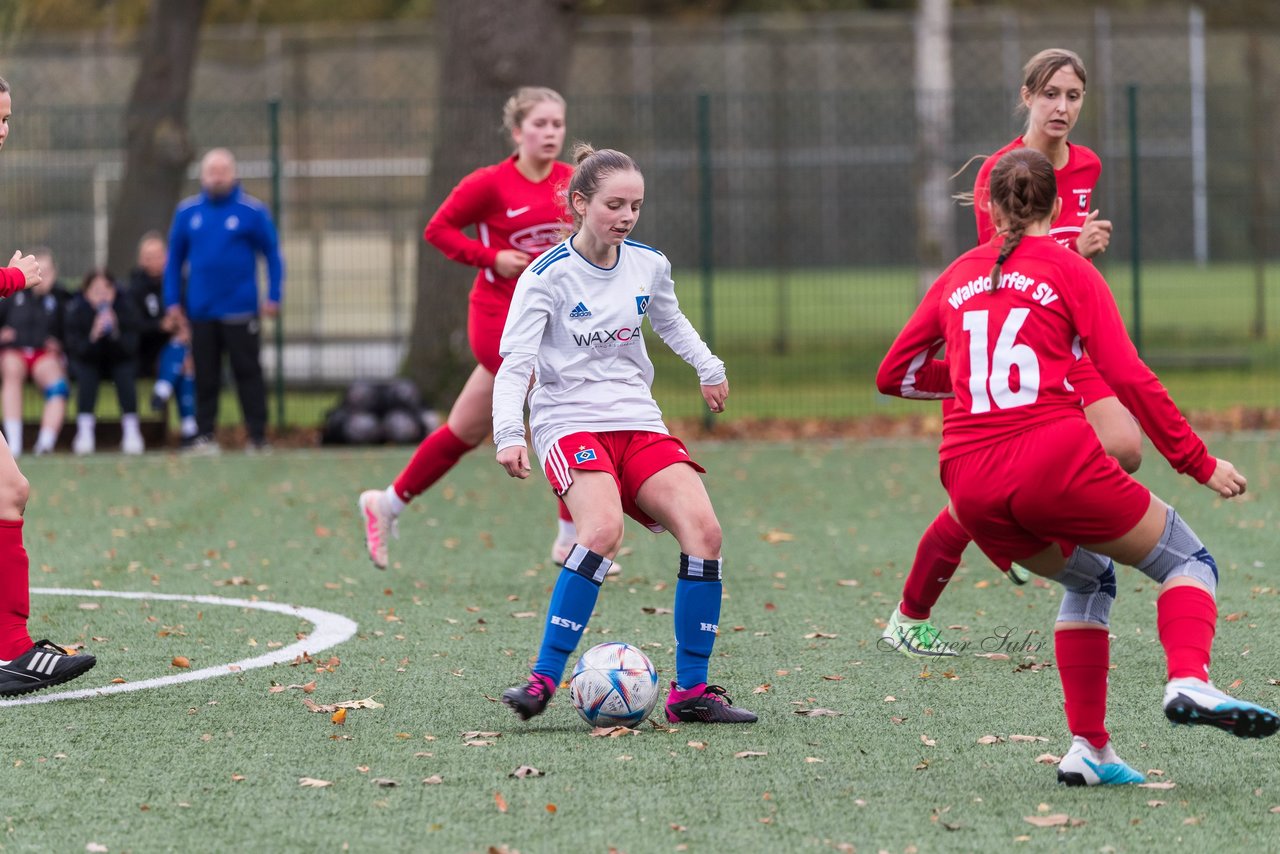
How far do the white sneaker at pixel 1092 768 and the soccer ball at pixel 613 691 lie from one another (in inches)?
49.9

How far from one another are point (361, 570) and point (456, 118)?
24.5ft

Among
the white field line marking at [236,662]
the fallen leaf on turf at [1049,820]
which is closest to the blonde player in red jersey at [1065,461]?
the fallen leaf on turf at [1049,820]

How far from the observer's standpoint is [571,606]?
521cm

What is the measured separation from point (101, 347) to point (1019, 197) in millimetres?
10866

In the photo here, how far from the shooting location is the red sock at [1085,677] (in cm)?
447

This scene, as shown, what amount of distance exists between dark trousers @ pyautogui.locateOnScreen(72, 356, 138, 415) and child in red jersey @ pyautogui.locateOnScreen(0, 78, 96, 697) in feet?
28.4

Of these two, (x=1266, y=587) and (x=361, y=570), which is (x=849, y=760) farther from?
(x=361, y=570)

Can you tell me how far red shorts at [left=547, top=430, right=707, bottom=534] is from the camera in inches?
210

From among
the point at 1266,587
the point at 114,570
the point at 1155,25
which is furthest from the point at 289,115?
the point at 1266,587

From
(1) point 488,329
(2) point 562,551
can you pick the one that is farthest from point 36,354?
(2) point 562,551

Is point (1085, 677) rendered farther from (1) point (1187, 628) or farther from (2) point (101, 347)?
(2) point (101, 347)

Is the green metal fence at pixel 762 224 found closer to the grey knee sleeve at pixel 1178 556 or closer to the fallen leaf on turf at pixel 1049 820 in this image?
the grey knee sleeve at pixel 1178 556

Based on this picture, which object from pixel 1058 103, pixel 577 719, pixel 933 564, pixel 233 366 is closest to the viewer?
pixel 577 719

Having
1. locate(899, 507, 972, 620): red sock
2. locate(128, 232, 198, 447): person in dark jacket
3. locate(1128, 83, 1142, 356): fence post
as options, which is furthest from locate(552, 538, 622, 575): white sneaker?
locate(1128, 83, 1142, 356): fence post
